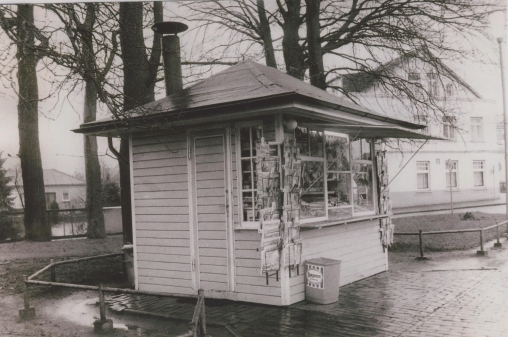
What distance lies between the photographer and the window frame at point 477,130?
761cm

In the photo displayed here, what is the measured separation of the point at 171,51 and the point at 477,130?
608cm

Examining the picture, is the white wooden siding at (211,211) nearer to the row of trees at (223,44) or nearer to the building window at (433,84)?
the row of trees at (223,44)

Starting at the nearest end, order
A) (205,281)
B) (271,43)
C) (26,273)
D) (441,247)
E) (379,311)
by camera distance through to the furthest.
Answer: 1. (379,311)
2. (205,281)
3. (26,273)
4. (441,247)
5. (271,43)

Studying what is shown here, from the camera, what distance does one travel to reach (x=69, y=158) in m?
8.01

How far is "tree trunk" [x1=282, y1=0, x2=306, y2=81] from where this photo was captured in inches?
514

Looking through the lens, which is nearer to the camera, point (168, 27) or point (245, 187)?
point (245, 187)

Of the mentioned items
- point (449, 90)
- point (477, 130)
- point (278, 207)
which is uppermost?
point (449, 90)

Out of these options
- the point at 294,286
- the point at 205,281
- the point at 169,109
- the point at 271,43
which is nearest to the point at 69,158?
the point at 169,109

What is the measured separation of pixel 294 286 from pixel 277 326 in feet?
3.48

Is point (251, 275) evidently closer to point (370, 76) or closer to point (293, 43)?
point (370, 76)

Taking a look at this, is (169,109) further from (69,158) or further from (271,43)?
(271,43)

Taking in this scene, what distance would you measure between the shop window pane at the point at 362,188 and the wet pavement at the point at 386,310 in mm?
1415

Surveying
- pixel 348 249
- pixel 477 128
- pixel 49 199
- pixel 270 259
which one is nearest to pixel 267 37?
pixel 477 128

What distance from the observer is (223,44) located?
44.5 ft
